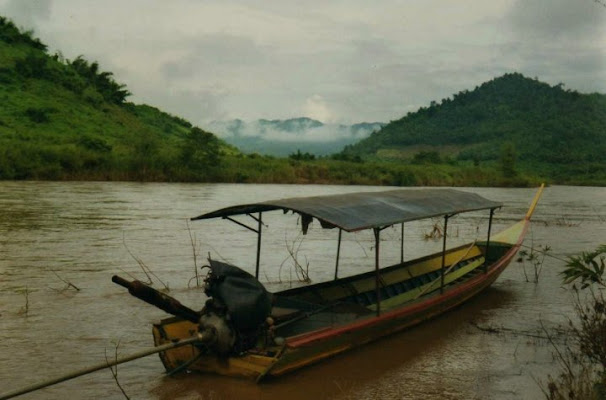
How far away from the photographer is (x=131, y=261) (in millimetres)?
13562

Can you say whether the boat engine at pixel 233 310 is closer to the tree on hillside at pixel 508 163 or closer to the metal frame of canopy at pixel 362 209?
the metal frame of canopy at pixel 362 209

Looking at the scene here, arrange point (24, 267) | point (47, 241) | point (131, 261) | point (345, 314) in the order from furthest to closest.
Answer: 1. point (47, 241)
2. point (131, 261)
3. point (24, 267)
4. point (345, 314)

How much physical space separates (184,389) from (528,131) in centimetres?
10203

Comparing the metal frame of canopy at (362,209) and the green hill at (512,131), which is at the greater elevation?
the green hill at (512,131)

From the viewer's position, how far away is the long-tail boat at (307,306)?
6.18 metres

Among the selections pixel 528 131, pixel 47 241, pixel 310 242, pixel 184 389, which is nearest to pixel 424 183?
pixel 310 242

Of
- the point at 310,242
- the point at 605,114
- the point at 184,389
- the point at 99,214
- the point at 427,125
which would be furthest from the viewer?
the point at 427,125

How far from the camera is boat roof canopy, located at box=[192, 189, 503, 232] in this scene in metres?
7.00

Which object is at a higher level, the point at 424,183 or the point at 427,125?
the point at 427,125

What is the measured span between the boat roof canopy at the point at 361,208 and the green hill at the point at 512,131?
63.0m

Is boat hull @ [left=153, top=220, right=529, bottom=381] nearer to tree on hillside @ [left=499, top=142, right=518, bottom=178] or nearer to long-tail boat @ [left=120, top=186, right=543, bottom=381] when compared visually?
long-tail boat @ [left=120, top=186, right=543, bottom=381]

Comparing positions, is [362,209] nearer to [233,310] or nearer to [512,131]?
[233,310]

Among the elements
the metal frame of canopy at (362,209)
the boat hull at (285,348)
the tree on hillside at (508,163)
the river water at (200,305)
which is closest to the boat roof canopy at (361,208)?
the metal frame of canopy at (362,209)

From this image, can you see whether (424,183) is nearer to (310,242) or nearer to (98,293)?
(310,242)
